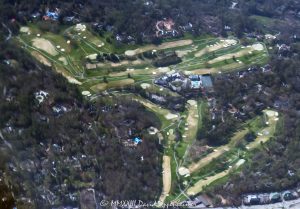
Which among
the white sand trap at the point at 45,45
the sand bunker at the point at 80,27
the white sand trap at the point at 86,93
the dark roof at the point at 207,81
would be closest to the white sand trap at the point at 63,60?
the white sand trap at the point at 45,45

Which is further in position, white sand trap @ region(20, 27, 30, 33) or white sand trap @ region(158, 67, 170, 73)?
white sand trap @ region(20, 27, 30, 33)

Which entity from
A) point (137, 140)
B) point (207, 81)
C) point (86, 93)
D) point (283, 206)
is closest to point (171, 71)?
point (207, 81)

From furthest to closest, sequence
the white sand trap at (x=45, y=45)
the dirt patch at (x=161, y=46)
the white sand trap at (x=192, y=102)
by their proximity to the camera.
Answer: the dirt patch at (x=161, y=46) < the white sand trap at (x=45, y=45) < the white sand trap at (x=192, y=102)

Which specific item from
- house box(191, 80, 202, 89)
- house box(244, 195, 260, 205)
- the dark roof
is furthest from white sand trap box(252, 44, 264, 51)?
house box(244, 195, 260, 205)

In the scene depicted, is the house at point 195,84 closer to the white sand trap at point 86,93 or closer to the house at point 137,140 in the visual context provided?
the white sand trap at point 86,93

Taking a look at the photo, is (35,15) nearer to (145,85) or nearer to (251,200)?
(145,85)

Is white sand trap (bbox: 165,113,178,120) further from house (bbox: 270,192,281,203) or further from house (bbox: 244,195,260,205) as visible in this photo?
house (bbox: 270,192,281,203)

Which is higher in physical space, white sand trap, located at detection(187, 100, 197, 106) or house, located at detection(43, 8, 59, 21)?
house, located at detection(43, 8, 59, 21)

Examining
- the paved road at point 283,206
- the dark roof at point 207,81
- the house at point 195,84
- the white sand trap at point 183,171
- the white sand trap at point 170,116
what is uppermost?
the house at point 195,84

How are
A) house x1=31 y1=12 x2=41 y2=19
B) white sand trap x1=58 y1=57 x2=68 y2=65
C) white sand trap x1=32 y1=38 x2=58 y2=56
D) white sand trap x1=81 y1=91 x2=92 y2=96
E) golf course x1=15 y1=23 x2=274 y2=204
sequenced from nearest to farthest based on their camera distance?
golf course x1=15 y1=23 x2=274 y2=204 → white sand trap x1=81 y1=91 x2=92 y2=96 → white sand trap x1=58 y1=57 x2=68 y2=65 → white sand trap x1=32 y1=38 x2=58 y2=56 → house x1=31 y1=12 x2=41 y2=19

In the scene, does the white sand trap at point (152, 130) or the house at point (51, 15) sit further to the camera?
the house at point (51, 15)

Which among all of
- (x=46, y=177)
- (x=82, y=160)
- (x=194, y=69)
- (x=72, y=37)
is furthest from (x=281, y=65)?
(x=46, y=177)
